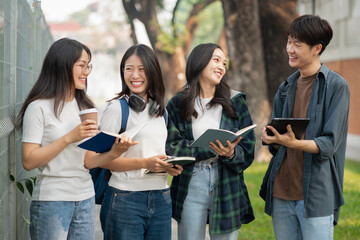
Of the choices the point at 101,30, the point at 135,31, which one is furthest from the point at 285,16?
the point at 101,30

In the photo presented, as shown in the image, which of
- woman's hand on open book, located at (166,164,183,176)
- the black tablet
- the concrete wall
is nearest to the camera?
the black tablet

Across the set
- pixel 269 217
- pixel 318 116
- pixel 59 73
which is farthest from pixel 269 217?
pixel 59 73

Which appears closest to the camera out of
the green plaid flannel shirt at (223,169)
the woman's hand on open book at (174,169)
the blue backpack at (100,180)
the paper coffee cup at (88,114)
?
the paper coffee cup at (88,114)

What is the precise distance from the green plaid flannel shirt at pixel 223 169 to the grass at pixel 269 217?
8.02ft

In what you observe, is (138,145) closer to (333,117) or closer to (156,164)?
(156,164)

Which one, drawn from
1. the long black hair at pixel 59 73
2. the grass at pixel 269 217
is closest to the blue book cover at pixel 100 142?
the long black hair at pixel 59 73

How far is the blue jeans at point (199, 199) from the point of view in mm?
3588

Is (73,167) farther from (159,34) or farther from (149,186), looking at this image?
(159,34)

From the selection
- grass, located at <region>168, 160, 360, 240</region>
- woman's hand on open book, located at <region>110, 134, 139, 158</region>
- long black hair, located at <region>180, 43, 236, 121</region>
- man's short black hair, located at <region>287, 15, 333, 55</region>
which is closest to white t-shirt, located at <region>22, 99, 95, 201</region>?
woman's hand on open book, located at <region>110, 134, 139, 158</region>

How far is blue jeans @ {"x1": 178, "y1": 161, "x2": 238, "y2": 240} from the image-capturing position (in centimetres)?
359

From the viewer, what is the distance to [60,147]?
2959 mm

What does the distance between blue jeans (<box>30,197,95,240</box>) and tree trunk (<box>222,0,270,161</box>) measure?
7465 millimetres

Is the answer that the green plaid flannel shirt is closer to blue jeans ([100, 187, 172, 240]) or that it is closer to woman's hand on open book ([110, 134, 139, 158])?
blue jeans ([100, 187, 172, 240])

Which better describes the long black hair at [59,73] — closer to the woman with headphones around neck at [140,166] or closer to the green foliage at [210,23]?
the woman with headphones around neck at [140,166]
